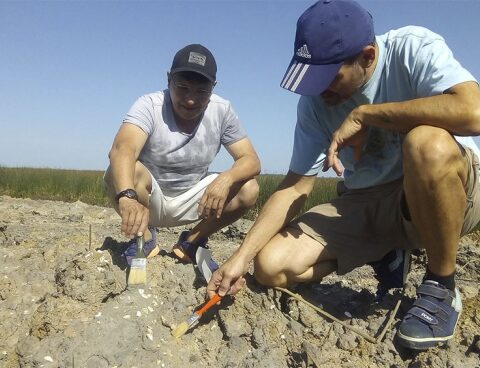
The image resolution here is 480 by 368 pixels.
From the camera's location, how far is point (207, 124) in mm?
3197

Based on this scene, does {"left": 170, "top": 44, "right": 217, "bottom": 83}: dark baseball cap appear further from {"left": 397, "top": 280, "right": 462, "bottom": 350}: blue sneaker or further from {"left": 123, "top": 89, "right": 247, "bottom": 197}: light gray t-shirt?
{"left": 397, "top": 280, "right": 462, "bottom": 350}: blue sneaker

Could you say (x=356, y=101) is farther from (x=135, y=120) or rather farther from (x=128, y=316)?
(x=128, y=316)

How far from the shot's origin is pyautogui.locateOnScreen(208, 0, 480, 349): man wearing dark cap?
2076 mm

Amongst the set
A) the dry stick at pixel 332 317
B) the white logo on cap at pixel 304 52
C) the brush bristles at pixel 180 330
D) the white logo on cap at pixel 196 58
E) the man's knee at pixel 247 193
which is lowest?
the brush bristles at pixel 180 330

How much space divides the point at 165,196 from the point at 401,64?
Result: 1.65 m

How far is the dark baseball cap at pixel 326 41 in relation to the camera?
2.22 metres

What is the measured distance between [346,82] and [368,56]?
148 mm

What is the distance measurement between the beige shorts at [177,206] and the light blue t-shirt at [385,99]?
2.64 feet

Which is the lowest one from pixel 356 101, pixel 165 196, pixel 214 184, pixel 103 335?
pixel 103 335

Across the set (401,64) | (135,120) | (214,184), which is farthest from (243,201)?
(401,64)

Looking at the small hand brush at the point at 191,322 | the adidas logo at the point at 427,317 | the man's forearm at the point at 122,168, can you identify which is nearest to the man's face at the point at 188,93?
the man's forearm at the point at 122,168

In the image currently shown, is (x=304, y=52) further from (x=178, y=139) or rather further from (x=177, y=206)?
(x=177, y=206)

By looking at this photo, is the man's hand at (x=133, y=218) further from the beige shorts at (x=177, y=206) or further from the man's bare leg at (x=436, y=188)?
the man's bare leg at (x=436, y=188)

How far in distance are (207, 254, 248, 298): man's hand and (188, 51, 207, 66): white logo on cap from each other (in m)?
1.22
